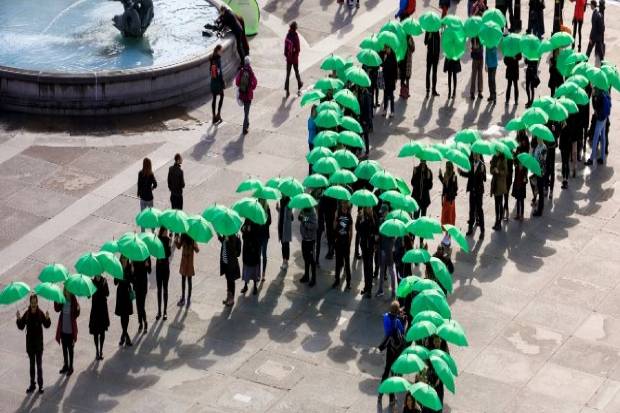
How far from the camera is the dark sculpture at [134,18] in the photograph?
105 ft

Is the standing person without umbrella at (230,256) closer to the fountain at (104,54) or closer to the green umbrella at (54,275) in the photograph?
the green umbrella at (54,275)

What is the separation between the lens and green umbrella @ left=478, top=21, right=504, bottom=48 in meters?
29.3

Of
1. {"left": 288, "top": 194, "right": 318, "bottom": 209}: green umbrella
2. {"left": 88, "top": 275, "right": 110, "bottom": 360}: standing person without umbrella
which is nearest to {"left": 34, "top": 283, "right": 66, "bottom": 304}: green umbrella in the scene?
{"left": 88, "top": 275, "right": 110, "bottom": 360}: standing person without umbrella

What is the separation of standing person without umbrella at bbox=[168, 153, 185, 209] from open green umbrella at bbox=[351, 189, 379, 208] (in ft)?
10.8

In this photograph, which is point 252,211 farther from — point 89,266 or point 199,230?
point 89,266

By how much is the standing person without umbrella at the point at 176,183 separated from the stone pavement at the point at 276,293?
27.2 inches

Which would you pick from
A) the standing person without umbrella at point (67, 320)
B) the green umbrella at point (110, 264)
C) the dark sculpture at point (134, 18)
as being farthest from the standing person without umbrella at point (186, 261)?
the dark sculpture at point (134, 18)

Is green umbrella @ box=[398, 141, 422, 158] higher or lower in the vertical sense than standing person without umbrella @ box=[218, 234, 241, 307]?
higher

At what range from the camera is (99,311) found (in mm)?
21328

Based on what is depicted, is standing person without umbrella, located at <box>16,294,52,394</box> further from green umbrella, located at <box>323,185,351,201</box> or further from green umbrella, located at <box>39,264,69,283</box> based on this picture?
green umbrella, located at <box>323,185,351,201</box>

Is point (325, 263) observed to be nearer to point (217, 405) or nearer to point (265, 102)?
point (217, 405)

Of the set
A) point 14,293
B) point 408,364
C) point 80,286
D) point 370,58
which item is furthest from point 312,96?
point 408,364

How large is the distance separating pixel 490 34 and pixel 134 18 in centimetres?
730

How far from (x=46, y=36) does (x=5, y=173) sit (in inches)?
250
